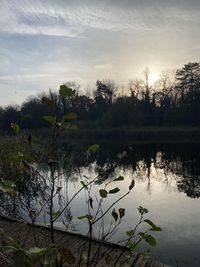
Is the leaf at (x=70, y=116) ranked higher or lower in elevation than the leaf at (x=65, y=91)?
lower

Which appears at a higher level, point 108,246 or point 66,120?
point 66,120

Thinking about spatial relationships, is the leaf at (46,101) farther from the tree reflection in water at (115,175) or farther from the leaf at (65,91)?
the tree reflection in water at (115,175)

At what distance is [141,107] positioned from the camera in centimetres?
5022

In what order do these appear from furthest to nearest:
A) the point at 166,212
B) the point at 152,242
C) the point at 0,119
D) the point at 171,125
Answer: the point at 171,125 < the point at 0,119 < the point at 166,212 < the point at 152,242

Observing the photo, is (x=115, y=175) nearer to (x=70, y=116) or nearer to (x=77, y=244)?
(x=77, y=244)

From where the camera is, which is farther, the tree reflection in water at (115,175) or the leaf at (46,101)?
the tree reflection in water at (115,175)

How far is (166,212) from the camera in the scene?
975cm

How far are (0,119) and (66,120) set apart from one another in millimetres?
41000

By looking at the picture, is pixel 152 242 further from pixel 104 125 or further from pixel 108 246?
pixel 104 125

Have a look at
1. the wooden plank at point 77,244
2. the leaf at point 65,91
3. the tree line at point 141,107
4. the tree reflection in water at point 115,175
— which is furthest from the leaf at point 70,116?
the tree line at point 141,107

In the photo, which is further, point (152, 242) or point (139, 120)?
point (139, 120)

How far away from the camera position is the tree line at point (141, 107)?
4525 centimetres

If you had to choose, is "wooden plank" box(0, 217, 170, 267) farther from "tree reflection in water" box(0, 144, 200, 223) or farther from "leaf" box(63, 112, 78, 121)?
"leaf" box(63, 112, 78, 121)

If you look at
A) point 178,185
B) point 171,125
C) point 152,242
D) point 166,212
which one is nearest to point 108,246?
point 152,242
